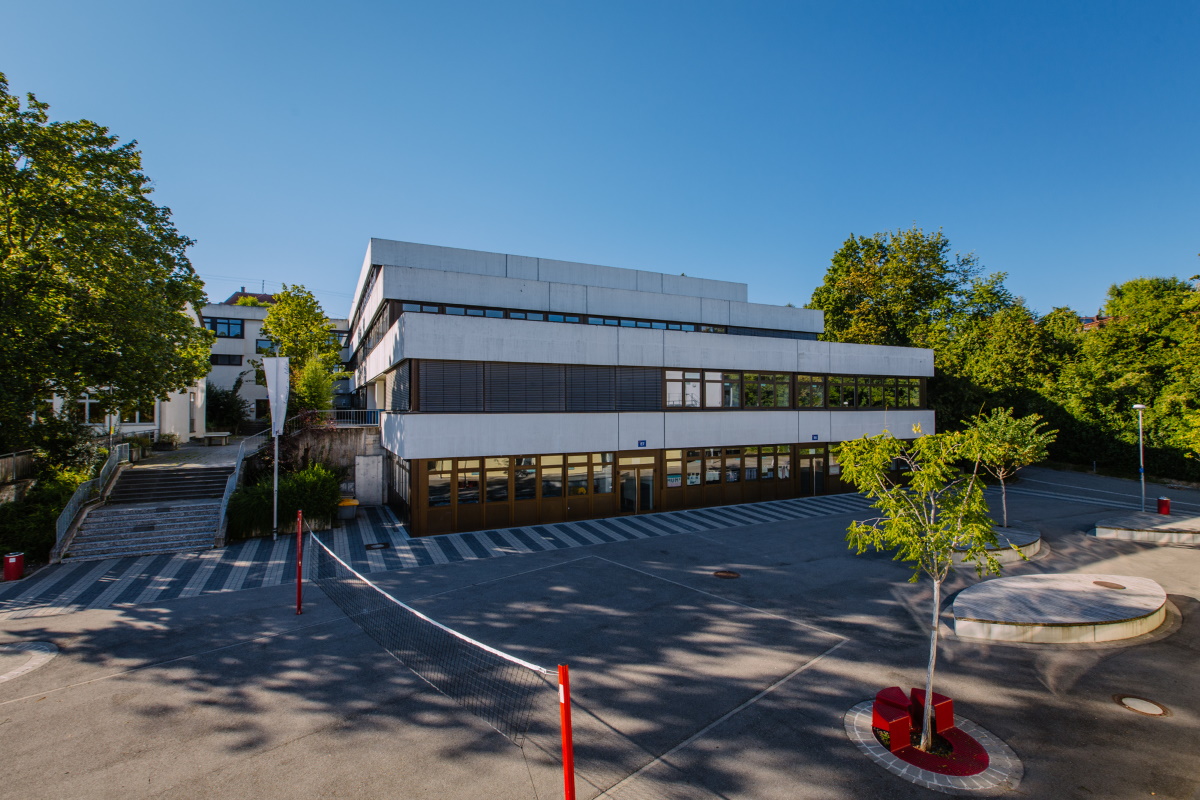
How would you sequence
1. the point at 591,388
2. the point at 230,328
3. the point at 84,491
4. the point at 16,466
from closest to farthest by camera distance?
the point at 84,491, the point at 16,466, the point at 591,388, the point at 230,328

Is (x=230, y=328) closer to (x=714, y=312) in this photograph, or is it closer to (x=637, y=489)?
(x=714, y=312)

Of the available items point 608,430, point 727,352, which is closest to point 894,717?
point 608,430

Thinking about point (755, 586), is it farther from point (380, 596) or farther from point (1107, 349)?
point (1107, 349)

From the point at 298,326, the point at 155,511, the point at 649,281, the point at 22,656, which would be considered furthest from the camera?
the point at 298,326

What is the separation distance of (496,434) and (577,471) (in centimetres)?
352

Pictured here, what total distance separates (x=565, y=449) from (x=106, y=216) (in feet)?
55.8

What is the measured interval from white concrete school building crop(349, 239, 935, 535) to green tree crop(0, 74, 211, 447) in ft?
25.4

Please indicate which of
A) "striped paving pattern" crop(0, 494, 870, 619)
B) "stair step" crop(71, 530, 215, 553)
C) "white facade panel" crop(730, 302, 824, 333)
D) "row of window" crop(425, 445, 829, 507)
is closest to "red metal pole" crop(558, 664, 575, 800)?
"striped paving pattern" crop(0, 494, 870, 619)

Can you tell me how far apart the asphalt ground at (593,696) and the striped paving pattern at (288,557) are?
114cm

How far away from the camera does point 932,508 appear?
7.38 meters

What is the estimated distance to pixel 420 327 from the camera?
17.4 m

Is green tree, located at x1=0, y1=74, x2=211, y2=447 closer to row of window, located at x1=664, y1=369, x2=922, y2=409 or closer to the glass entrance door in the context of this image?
the glass entrance door

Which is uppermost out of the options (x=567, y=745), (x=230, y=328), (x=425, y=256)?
(x=425, y=256)

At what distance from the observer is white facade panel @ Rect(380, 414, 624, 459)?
57.1 feet
